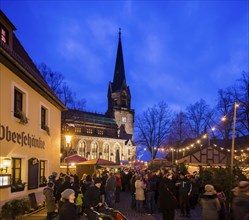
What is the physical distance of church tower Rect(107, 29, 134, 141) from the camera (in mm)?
102812

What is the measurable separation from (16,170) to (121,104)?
90394 mm

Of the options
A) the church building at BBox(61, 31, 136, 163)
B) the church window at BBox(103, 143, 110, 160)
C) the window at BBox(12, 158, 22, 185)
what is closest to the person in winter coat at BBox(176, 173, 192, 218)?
the window at BBox(12, 158, 22, 185)

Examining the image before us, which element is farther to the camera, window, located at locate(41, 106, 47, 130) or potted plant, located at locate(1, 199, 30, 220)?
window, located at locate(41, 106, 47, 130)

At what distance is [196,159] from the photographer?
124 ft

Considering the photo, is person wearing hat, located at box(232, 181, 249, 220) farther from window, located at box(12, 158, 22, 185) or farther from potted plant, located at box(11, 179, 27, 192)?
window, located at box(12, 158, 22, 185)

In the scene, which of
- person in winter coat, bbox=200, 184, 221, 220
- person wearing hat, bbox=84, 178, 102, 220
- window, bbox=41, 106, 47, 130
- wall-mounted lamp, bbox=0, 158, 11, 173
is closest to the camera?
person in winter coat, bbox=200, 184, 221, 220

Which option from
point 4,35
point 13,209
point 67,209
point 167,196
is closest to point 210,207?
point 167,196

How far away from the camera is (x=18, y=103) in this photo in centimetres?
1574

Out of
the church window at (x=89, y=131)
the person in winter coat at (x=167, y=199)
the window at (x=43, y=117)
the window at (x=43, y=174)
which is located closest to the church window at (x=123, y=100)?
the church window at (x=89, y=131)

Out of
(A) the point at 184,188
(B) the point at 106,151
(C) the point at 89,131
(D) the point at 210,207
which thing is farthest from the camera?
(B) the point at 106,151

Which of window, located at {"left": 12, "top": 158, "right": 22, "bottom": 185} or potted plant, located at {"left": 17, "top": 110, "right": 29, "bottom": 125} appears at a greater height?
potted plant, located at {"left": 17, "top": 110, "right": 29, "bottom": 125}

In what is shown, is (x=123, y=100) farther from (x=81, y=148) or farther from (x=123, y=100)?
(x=81, y=148)

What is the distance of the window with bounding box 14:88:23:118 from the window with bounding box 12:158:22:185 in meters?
1.88

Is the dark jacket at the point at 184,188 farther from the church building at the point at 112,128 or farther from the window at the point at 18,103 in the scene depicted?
the church building at the point at 112,128
